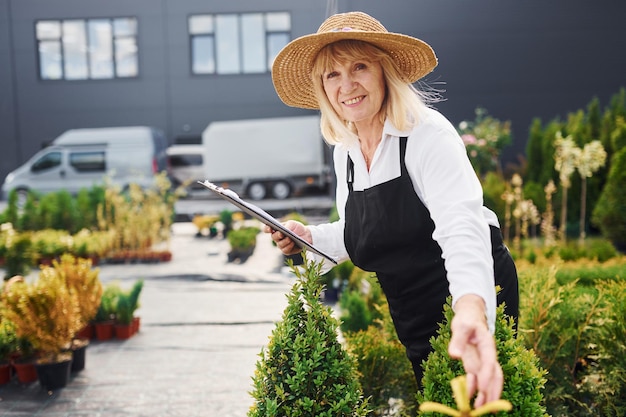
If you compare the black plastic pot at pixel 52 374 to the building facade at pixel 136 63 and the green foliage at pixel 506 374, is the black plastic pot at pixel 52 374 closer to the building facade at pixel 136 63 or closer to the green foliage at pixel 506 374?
the green foliage at pixel 506 374

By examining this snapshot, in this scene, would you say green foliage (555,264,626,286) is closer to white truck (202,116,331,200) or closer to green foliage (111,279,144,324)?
green foliage (111,279,144,324)

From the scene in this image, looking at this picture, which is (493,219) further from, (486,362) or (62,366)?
(62,366)

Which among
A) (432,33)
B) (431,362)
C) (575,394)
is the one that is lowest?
(575,394)

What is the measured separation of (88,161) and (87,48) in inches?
226

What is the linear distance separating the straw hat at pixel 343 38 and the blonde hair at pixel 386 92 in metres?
0.03

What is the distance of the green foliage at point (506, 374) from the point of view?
161cm

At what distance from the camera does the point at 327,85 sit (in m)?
2.11

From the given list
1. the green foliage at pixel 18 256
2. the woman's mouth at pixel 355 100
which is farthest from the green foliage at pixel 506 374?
the green foliage at pixel 18 256

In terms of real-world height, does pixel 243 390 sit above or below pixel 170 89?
below

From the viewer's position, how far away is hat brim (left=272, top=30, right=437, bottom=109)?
6.51ft

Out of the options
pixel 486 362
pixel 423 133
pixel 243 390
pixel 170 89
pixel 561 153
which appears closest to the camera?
pixel 486 362

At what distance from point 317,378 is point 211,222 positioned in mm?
11767

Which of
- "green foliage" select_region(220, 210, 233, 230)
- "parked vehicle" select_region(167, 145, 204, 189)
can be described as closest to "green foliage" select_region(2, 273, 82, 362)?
"green foliage" select_region(220, 210, 233, 230)

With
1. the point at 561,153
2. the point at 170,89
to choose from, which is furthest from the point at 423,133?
the point at 170,89
